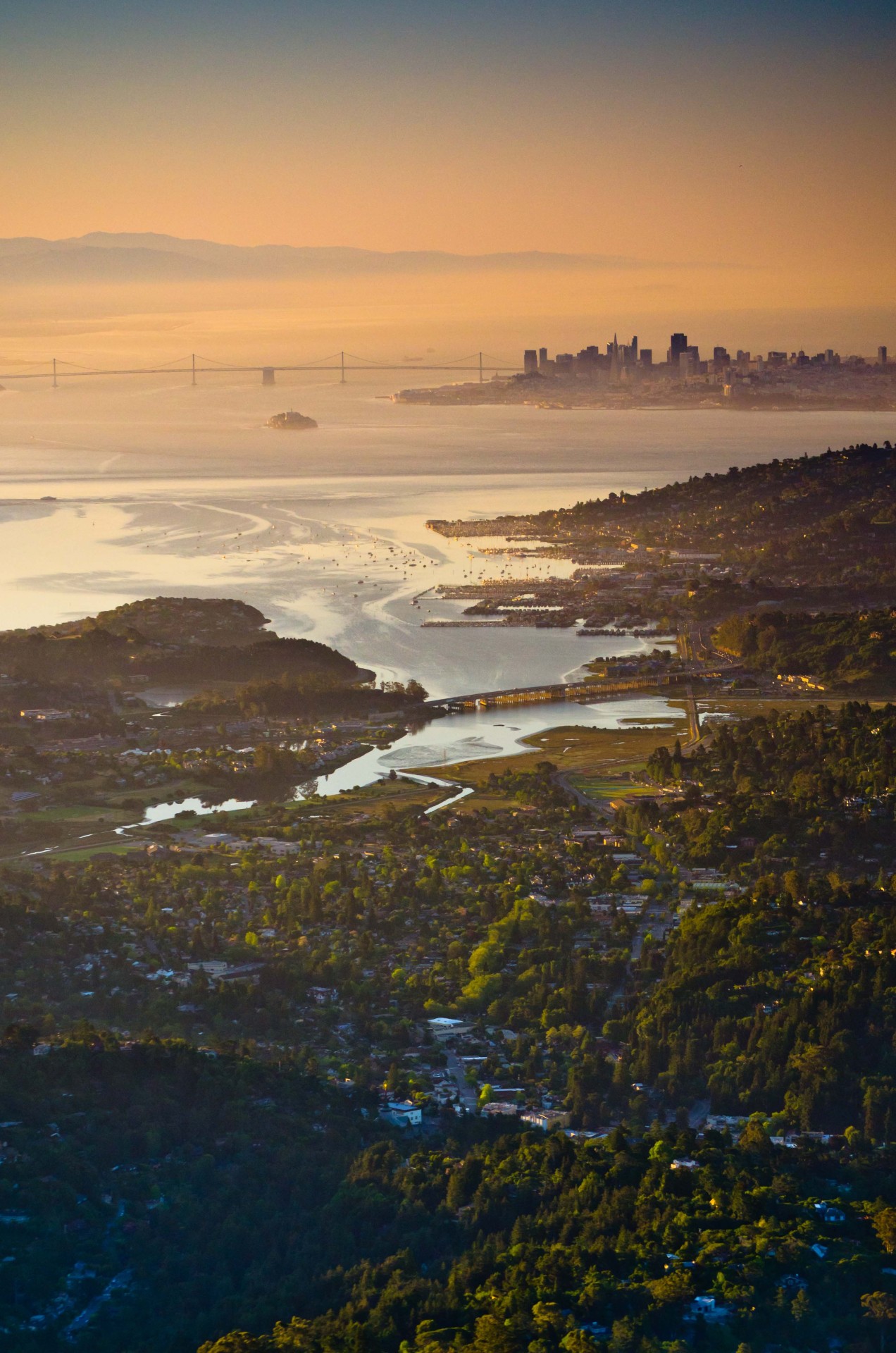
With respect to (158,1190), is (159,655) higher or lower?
higher

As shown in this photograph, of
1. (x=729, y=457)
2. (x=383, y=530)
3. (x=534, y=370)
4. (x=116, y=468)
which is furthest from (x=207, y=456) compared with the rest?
(x=534, y=370)

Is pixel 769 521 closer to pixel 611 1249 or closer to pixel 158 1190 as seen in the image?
pixel 158 1190

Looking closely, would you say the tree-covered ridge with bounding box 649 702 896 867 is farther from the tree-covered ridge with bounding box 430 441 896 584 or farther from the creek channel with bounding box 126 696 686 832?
the tree-covered ridge with bounding box 430 441 896 584

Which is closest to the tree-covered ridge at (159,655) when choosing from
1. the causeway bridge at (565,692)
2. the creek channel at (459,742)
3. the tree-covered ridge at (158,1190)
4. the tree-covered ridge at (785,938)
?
the causeway bridge at (565,692)

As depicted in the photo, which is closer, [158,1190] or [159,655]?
[158,1190]

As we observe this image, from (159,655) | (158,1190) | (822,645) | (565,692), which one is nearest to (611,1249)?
(158,1190)

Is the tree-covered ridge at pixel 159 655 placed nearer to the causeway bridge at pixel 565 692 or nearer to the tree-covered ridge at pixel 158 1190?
the causeway bridge at pixel 565 692
